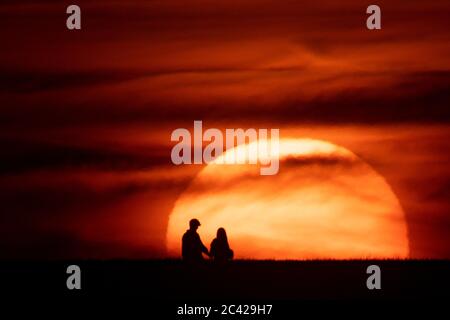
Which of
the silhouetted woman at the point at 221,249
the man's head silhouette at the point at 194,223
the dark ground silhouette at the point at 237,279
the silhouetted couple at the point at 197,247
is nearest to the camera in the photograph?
the dark ground silhouette at the point at 237,279

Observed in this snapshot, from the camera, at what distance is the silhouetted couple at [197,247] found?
2834cm

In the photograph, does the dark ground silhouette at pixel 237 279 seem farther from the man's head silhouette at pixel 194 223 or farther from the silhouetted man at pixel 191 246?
the man's head silhouette at pixel 194 223

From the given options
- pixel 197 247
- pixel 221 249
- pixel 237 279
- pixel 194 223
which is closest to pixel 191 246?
pixel 197 247

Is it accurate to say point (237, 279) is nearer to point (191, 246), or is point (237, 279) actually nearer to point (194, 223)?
point (194, 223)

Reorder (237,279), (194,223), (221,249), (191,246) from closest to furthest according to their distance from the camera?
(237,279), (194,223), (191,246), (221,249)

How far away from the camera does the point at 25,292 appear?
76.8 ft

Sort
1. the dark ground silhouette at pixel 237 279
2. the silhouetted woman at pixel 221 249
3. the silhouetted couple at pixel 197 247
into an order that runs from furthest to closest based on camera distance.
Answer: the silhouetted woman at pixel 221 249, the silhouetted couple at pixel 197 247, the dark ground silhouette at pixel 237 279

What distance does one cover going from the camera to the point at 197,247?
2848 centimetres

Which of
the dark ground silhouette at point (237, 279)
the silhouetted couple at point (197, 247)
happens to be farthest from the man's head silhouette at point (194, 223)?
the dark ground silhouette at point (237, 279)

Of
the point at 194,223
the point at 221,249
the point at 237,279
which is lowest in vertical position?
the point at 237,279

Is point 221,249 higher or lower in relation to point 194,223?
lower

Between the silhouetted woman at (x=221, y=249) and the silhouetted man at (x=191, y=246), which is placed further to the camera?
the silhouetted woman at (x=221, y=249)
